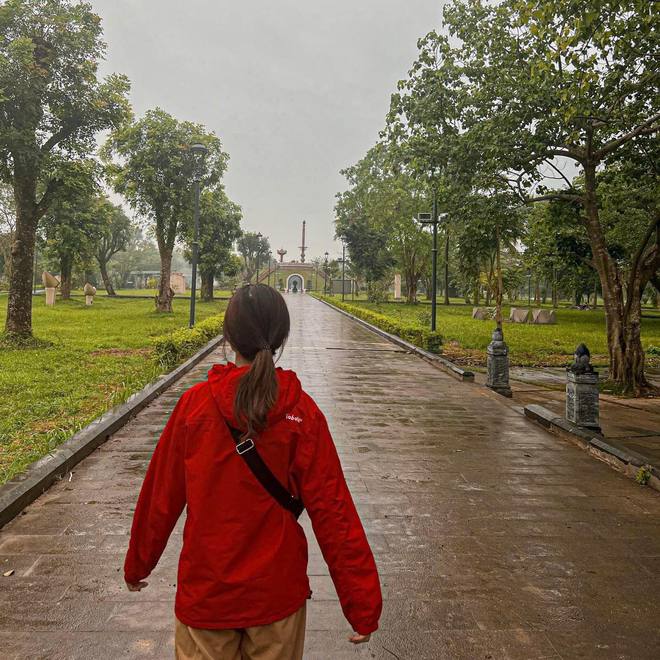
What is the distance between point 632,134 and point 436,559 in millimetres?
8298

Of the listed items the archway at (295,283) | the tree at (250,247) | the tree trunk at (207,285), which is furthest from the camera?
the archway at (295,283)

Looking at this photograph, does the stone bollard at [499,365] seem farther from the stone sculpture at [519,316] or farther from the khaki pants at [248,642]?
the stone sculpture at [519,316]

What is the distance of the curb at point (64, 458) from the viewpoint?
4027mm

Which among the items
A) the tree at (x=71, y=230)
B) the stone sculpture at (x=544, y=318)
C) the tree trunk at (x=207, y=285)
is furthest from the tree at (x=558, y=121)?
the tree trunk at (x=207, y=285)

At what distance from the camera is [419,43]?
11211mm

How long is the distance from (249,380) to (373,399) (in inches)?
277

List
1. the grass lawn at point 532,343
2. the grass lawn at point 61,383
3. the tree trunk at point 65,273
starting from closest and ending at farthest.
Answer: the grass lawn at point 61,383 < the grass lawn at point 532,343 < the tree trunk at point 65,273

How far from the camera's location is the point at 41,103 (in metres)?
12.5

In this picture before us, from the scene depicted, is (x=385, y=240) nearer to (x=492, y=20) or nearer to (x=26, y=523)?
(x=492, y=20)

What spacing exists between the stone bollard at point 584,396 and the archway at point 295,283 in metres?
80.0

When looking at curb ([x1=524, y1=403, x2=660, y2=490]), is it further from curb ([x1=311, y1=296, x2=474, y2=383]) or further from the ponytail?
the ponytail

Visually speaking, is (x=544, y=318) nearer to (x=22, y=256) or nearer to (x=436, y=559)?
(x=22, y=256)

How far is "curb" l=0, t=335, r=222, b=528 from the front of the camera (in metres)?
4.03

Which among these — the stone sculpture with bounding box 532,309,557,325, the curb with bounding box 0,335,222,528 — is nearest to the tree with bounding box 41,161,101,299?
the stone sculpture with bounding box 532,309,557,325
